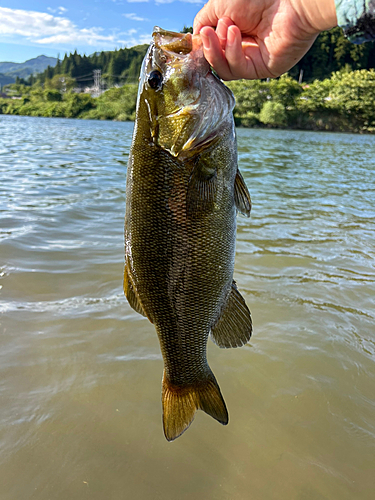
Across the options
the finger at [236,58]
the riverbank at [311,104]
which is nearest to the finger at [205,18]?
the finger at [236,58]

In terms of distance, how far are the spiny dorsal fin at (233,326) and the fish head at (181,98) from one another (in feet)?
2.85

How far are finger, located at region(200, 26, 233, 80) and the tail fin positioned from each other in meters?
1.83

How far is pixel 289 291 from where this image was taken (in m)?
4.61

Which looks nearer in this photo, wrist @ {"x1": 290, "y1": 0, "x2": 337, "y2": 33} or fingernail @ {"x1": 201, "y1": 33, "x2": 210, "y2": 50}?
fingernail @ {"x1": 201, "y1": 33, "x2": 210, "y2": 50}

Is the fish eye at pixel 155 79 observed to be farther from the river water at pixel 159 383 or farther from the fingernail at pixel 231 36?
the river water at pixel 159 383

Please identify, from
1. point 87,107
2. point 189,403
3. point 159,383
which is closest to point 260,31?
point 189,403

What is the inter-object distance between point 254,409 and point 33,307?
107 inches

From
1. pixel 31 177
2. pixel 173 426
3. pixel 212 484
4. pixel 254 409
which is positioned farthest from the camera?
pixel 31 177

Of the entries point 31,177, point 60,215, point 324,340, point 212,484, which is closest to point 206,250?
point 212,484

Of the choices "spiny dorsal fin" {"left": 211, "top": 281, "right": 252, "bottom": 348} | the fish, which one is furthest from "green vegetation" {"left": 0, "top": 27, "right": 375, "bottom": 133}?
"spiny dorsal fin" {"left": 211, "top": 281, "right": 252, "bottom": 348}

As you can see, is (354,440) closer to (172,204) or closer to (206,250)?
(206,250)

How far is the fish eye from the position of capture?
1822mm

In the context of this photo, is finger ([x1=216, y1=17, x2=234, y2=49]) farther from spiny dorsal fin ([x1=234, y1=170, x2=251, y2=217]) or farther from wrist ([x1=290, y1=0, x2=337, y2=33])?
spiny dorsal fin ([x1=234, y1=170, x2=251, y2=217])

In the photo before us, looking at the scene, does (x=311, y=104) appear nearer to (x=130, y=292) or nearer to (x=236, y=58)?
(x=236, y=58)
